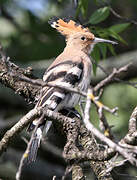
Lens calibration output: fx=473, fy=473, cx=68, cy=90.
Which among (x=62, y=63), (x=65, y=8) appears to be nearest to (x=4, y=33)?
(x=65, y=8)

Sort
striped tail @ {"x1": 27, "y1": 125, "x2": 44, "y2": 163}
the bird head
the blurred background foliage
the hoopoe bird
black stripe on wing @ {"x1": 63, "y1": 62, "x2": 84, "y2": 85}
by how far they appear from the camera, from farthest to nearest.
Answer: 1. the blurred background foliage
2. the bird head
3. black stripe on wing @ {"x1": 63, "y1": 62, "x2": 84, "y2": 85}
4. the hoopoe bird
5. striped tail @ {"x1": 27, "y1": 125, "x2": 44, "y2": 163}

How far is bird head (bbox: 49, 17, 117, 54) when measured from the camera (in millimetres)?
5090

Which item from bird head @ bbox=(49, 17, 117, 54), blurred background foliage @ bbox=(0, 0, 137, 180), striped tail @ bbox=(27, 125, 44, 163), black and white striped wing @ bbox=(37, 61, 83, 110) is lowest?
striped tail @ bbox=(27, 125, 44, 163)

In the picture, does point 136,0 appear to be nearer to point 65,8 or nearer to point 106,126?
point 65,8

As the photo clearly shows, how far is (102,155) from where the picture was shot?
2830 millimetres

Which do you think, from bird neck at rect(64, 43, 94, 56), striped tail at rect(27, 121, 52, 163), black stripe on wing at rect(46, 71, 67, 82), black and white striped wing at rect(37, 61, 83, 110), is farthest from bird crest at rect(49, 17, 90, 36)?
striped tail at rect(27, 121, 52, 163)

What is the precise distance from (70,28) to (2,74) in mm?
1495

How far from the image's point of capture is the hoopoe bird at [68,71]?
154 inches

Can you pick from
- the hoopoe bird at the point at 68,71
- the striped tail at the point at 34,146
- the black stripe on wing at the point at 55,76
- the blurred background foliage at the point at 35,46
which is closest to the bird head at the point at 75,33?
the hoopoe bird at the point at 68,71

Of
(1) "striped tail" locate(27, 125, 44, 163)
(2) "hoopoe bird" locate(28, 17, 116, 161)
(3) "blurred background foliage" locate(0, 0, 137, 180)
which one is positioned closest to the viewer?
(1) "striped tail" locate(27, 125, 44, 163)

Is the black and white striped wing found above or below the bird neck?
below

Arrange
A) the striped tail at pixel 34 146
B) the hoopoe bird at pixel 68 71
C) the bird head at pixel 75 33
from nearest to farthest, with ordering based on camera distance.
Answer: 1. the striped tail at pixel 34 146
2. the hoopoe bird at pixel 68 71
3. the bird head at pixel 75 33

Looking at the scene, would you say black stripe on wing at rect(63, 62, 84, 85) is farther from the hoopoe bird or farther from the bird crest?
the bird crest

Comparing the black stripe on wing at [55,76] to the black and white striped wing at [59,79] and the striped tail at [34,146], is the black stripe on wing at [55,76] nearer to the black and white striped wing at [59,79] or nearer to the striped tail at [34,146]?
the black and white striped wing at [59,79]
